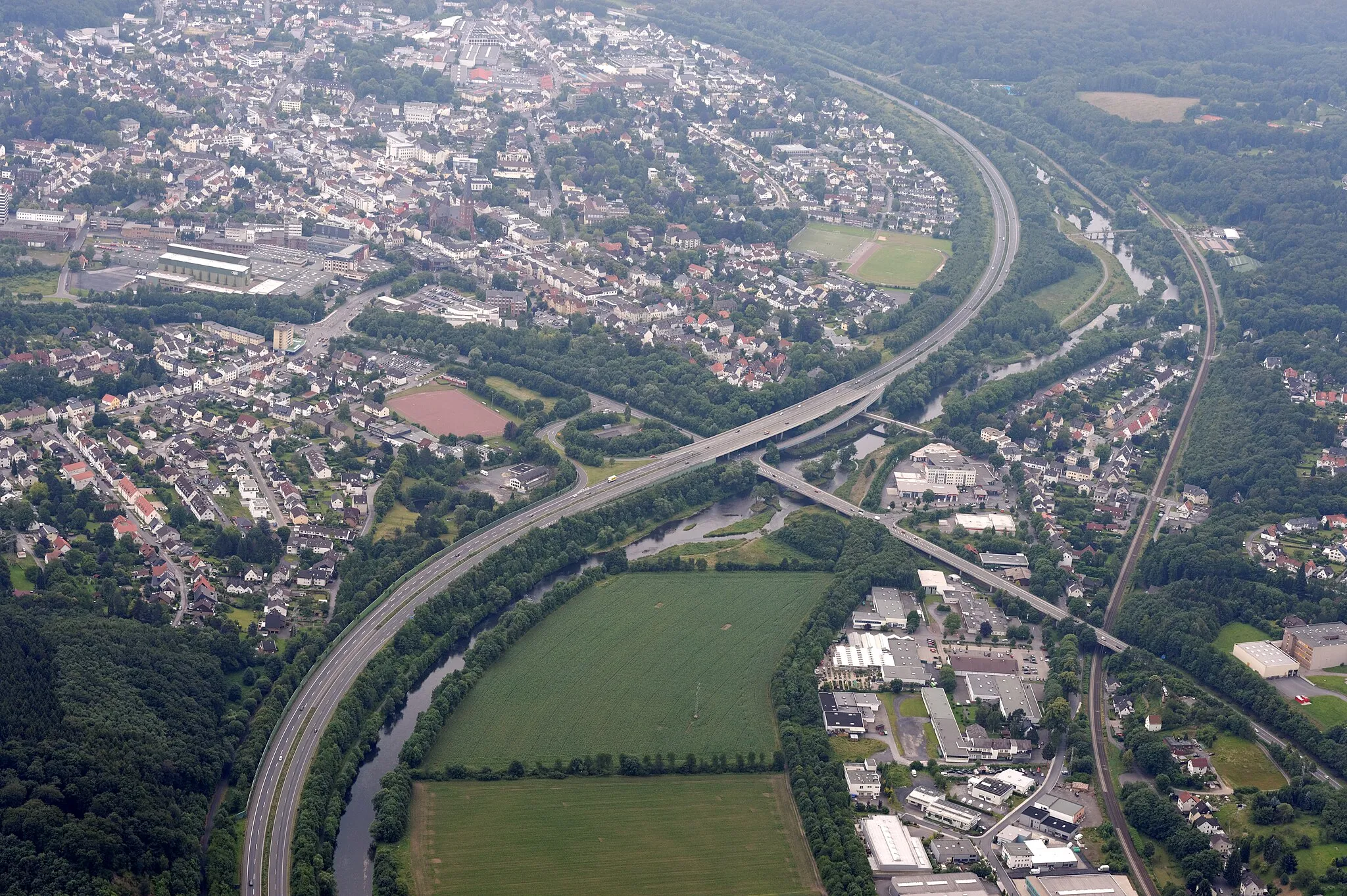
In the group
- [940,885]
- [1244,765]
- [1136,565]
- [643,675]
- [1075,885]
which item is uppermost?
[1244,765]

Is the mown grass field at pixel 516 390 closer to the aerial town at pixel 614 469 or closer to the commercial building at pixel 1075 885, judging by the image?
the aerial town at pixel 614 469

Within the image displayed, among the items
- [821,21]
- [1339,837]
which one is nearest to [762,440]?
[1339,837]

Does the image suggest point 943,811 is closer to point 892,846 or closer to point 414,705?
point 892,846

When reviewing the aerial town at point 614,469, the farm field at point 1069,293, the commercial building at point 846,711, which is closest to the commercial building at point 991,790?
the aerial town at point 614,469

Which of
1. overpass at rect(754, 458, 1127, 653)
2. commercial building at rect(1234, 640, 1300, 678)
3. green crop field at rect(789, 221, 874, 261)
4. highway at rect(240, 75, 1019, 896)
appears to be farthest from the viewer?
green crop field at rect(789, 221, 874, 261)

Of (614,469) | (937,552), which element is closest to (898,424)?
(937,552)

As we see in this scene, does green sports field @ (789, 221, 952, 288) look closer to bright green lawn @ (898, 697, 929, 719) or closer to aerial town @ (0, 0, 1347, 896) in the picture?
aerial town @ (0, 0, 1347, 896)

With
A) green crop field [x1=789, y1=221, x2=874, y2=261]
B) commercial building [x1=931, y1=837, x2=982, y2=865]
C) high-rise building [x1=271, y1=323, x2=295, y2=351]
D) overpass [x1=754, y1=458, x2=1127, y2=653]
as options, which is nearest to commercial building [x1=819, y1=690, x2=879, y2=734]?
commercial building [x1=931, y1=837, x2=982, y2=865]
